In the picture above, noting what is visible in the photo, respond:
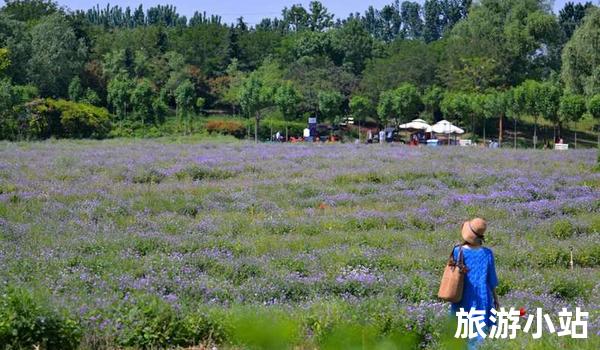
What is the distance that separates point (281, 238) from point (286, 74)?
5609 centimetres

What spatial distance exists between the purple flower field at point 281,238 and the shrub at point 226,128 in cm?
3202

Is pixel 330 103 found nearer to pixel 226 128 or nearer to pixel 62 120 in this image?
pixel 226 128

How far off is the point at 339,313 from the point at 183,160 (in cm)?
1882

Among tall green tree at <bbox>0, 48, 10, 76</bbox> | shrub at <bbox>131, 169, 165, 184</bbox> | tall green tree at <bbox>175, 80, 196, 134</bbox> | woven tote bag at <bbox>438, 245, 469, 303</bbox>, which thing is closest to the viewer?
woven tote bag at <bbox>438, 245, 469, 303</bbox>

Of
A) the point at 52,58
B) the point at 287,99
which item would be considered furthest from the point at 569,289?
the point at 52,58

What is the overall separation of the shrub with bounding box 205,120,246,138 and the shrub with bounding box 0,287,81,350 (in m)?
50.6

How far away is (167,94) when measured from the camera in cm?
6431

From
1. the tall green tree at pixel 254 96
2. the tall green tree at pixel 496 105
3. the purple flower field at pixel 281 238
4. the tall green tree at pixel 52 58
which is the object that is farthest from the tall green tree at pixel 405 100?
the purple flower field at pixel 281 238

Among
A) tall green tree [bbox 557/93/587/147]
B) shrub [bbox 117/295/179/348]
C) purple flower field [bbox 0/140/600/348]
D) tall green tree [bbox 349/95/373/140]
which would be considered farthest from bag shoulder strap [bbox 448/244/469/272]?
tall green tree [bbox 349/95/373/140]

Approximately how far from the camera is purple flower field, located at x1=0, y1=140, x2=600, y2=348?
283 inches

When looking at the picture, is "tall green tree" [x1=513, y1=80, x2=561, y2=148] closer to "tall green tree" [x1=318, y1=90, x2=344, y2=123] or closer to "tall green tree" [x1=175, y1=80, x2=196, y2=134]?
"tall green tree" [x1=318, y1=90, x2=344, y2=123]

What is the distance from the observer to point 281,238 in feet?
42.1

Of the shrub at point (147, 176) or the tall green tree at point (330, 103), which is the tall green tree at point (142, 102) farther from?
the shrub at point (147, 176)

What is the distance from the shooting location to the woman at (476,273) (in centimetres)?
625
